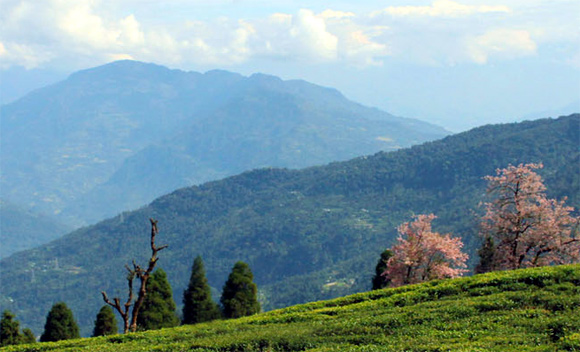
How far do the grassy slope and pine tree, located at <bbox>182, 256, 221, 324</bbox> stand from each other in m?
31.8

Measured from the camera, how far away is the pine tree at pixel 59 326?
5606 cm

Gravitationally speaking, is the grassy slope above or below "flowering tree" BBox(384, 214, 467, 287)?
below

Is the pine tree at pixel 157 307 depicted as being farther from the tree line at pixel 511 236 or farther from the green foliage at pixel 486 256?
the green foliage at pixel 486 256

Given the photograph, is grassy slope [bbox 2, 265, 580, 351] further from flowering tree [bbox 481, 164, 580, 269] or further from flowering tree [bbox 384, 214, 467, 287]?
flowering tree [bbox 384, 214, 467, 287]

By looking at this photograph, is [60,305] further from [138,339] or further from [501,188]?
[501,188]

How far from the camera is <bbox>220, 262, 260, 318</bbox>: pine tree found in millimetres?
60375

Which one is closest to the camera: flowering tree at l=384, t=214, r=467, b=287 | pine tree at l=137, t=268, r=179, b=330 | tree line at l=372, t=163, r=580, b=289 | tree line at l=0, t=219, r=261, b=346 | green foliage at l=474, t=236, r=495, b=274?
tree line at l=372, t=163, r=580, b=289

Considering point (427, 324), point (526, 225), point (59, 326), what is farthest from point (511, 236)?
point (59, 326)

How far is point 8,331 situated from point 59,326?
508 centimetres

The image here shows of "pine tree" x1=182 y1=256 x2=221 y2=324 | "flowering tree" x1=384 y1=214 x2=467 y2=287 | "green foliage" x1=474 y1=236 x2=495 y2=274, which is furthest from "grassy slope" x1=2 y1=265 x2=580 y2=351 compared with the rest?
"pine tree" x1=182 y1=256 x2=221 y2=324

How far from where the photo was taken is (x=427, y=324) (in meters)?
21.2

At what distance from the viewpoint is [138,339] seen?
2842 centimetres

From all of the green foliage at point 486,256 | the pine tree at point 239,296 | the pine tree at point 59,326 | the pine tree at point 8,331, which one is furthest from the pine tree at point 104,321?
the green foliage at point 486,256

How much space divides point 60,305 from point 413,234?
135ft
